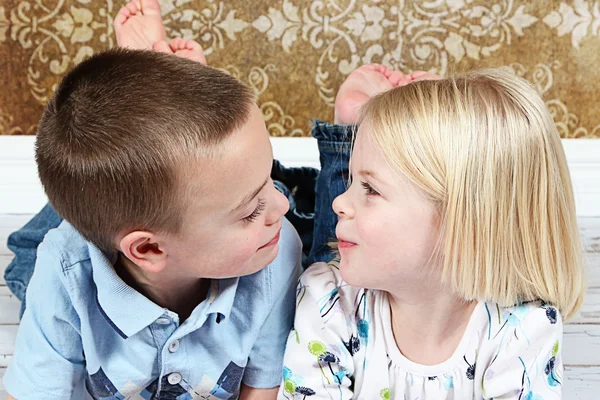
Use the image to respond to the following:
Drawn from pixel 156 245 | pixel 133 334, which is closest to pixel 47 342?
pixel 133 334

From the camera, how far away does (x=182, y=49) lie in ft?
4.61

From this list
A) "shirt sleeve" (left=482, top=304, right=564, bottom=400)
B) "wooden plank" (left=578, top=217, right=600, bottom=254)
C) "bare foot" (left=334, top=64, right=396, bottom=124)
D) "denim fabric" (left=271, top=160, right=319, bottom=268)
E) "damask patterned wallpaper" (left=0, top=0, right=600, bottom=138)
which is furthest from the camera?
"damask patterned wallpaper" (left=0, top=0, right=600, bottom=138)

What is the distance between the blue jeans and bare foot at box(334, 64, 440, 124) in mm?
56

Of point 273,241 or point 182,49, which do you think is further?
point 182,49

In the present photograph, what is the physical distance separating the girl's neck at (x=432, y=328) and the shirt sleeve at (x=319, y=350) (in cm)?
8

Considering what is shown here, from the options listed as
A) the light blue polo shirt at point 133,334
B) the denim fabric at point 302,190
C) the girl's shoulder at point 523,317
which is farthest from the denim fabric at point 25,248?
the girl's shoulder at point 523,317

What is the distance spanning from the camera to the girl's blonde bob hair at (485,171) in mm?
1037

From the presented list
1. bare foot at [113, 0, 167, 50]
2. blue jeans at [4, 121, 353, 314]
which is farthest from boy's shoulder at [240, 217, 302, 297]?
bare foot at [113, 0, 167, 50]

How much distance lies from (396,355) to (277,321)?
0.19 meters

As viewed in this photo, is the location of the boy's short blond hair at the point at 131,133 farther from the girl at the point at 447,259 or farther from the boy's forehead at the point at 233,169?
the girl at the point at 447,259

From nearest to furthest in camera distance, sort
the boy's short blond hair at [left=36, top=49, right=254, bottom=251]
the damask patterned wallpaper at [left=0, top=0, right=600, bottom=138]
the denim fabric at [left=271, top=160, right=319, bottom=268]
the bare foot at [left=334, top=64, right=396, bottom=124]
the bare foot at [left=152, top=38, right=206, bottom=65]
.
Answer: the boy's short blond hair at [left=36, top=49, right=254, bottom=251] → the bare foot at [left=152, top=38, right=206, bottom=65] → the bare foot at [left=334, top=64, right=396, bottom=124] → the denim fabric at [left=271, top=160, right=319, bottom=268] → the damask patterned wallpaper at [left=0, top=0, right=600, bottom=138]

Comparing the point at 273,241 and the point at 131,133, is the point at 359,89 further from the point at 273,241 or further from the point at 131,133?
the point at 131,133

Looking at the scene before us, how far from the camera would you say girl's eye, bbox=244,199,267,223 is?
1.07 meters

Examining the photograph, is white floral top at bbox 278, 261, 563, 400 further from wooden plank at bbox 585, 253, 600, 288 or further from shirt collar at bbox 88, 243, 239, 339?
wooden plank at bbox 585, 253, 600, 288
